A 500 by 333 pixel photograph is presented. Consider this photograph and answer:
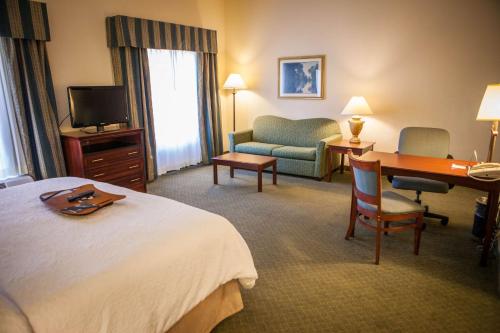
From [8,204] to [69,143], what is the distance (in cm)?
183

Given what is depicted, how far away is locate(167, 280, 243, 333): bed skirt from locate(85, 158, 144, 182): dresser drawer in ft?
8.40

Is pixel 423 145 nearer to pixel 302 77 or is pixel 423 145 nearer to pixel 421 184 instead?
Answer: pixel 421 184

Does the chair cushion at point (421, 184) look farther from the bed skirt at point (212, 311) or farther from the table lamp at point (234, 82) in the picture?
the table lamp at point (234, 82)

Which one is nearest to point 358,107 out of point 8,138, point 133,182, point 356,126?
point 356,126

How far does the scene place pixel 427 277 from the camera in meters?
2.52

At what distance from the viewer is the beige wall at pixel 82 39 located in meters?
3.90

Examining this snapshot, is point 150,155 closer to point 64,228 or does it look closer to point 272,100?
point 272,100

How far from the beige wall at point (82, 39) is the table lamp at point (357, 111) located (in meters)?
3.14

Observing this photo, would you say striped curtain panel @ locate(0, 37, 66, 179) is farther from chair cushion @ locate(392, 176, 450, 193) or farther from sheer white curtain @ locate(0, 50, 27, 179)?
chair cushion @ locate(392, 176, 450, 193)

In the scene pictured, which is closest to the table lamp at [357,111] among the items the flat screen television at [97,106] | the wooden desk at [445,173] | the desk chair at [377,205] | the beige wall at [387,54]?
the beige wall at [387,54]

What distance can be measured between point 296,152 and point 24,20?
3.69 m

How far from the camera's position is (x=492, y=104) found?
2854 mm

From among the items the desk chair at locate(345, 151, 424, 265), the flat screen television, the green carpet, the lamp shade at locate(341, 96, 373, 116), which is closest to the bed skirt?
the green carpet

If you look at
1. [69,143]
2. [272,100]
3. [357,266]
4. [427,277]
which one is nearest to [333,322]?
[357,266]
